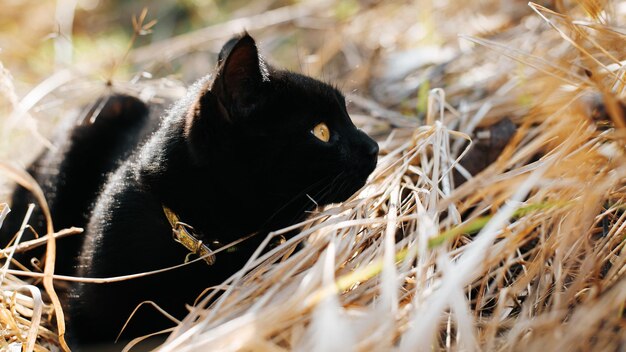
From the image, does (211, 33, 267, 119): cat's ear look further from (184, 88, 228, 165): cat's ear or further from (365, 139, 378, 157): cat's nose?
(365, 139, 378, 157): cat's nose

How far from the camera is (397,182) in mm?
1467

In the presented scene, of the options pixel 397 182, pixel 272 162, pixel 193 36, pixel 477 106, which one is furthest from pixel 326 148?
pixel 193 36

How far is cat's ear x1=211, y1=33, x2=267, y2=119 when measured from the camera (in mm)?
1162

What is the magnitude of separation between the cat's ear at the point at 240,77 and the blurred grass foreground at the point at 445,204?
0.31 metres

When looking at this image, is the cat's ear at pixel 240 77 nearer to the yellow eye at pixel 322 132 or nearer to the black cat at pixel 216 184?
the black cat at pixel 216 184

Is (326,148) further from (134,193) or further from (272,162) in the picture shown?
(134,193)

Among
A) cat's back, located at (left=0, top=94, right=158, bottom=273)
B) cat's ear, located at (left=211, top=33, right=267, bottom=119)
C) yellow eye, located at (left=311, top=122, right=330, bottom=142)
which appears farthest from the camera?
cat's back, located at (left=0, top=94, right=158, bottom=273)

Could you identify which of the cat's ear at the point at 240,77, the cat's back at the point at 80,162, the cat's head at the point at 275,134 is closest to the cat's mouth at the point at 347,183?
the cat's head at the point at 275,134

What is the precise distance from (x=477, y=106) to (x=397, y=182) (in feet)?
2.18

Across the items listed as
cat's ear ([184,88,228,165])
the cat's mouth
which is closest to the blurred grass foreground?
the cat's mouth

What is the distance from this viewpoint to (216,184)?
1.28 meters

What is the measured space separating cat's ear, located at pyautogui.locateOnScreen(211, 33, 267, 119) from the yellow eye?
177 millimetres

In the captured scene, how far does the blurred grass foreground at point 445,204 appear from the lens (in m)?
0.91

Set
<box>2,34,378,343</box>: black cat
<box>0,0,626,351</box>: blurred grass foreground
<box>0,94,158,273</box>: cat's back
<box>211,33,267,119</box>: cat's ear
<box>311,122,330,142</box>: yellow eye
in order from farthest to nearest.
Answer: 1. <box>0,94,158,273</box>: cat's back
2. <box>311,122,330,142</box>: yellow eye
3. <box>2,34,378,343</box>: black cat
4. <box>211,33,267,119</box>: cat's ear
5. <box>0,0,626,351</box>: blurred grass foreground
